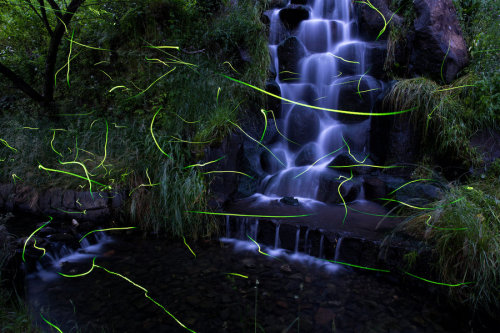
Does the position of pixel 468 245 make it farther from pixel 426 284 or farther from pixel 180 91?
pixel 180 91

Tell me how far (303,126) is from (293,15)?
2893 mm

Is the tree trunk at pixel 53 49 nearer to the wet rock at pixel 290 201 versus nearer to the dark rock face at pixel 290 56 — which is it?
the dark rock face at pixel 290 56

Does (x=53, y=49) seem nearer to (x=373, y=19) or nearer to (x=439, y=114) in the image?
(x=373, y=19)

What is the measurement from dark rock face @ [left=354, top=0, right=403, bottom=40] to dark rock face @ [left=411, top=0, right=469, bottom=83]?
0.63 metres

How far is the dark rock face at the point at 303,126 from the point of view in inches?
233

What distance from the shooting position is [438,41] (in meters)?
5.46

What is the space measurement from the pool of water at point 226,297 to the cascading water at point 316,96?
1.79 meters

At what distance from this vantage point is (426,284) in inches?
122

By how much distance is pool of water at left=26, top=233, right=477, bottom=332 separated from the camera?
2688mm

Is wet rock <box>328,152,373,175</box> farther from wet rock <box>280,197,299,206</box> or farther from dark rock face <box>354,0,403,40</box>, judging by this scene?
dark rock face <box>354,0,403,40</box>

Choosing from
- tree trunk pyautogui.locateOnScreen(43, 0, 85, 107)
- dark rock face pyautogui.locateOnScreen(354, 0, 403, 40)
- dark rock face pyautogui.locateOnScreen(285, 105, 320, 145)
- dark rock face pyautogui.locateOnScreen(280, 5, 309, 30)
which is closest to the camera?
tree trunk pyautogui.locateOnScreen(43, 0, 85, 107)

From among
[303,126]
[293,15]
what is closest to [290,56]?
[293,15]

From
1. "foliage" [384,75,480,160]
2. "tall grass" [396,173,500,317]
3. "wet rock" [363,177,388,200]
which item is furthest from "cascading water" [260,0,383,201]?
"tall grass" [396,173,500,317]

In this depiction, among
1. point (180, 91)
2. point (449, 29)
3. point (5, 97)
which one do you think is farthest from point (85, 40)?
point (449, 29)
